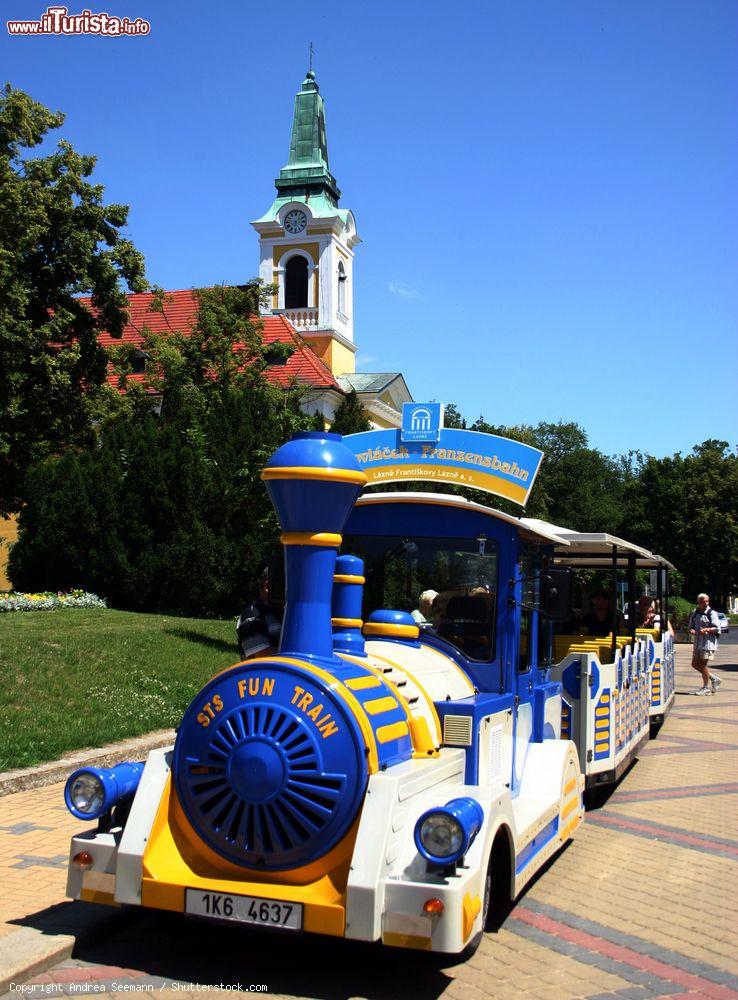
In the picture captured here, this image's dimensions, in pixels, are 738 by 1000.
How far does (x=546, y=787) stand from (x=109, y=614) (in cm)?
1277

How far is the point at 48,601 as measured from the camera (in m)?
19.1

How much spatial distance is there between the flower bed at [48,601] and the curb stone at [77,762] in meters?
9.12

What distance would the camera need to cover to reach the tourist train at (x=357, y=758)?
4496 mm

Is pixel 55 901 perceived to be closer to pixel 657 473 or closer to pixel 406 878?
pixel 406 878

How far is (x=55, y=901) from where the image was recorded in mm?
5590

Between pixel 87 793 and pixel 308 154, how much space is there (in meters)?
52.6

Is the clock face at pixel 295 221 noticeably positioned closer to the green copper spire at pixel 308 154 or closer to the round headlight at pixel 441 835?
the green copper spire at pixel 308 154

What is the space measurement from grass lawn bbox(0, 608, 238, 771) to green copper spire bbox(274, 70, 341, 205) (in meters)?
40.3

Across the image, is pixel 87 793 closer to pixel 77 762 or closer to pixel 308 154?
pixel 77 762

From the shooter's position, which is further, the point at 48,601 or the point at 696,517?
the point at 696,517

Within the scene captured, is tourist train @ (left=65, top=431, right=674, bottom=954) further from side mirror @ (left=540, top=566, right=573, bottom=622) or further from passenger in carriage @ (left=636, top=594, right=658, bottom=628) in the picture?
passenger in carriage @ (left=636, top=594, right=658, bottom=628)

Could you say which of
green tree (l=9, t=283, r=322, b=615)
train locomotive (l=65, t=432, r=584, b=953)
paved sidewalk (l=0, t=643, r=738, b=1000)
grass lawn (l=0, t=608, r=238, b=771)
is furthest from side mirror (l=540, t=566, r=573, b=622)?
green tree (l=9, t=283, r=322, b=615)

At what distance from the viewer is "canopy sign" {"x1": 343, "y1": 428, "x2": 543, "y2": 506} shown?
705cm

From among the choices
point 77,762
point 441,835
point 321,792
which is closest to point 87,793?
point 321,792
